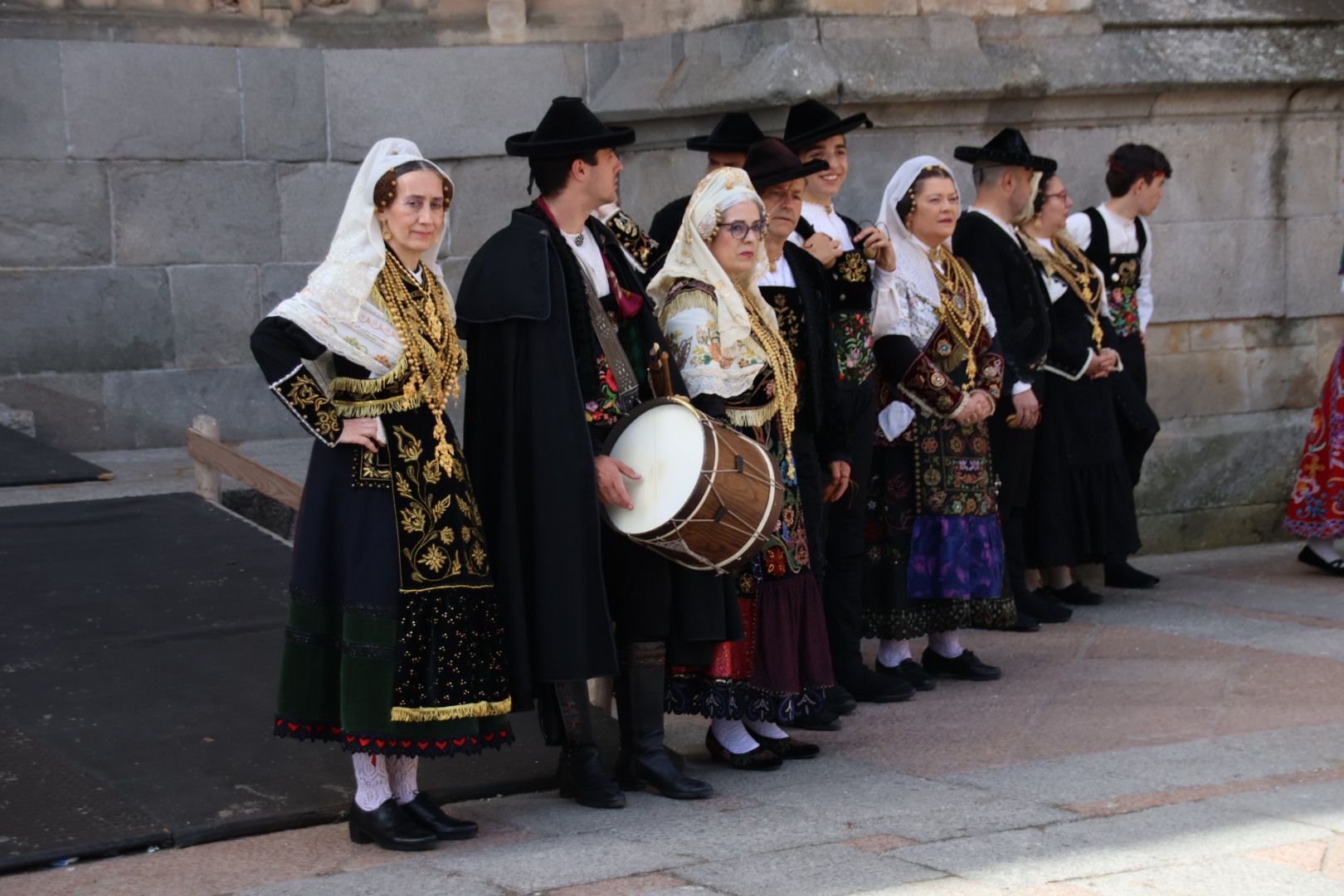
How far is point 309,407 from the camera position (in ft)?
14.8

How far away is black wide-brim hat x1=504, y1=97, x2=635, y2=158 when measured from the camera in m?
5.05

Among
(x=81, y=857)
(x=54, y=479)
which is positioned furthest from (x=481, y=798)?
(x=54, y=479)

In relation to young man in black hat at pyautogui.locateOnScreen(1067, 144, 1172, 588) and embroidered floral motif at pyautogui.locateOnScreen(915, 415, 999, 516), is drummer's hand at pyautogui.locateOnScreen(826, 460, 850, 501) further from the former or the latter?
young man in black hat at pyautogui.locateOnScreen(1067, 144, 1172, 588)

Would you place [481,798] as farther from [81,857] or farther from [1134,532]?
[1134,532]

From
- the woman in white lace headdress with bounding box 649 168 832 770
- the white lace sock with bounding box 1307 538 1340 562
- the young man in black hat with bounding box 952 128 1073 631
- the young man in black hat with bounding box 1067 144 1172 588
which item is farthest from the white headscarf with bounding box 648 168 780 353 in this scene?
the white lace sock with bounding box 1307 538 1340 562

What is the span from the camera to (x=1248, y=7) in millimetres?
9328

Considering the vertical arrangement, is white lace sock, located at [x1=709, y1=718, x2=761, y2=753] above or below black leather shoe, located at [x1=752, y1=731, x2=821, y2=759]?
above

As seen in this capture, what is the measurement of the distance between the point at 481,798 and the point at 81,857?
43.5 inches

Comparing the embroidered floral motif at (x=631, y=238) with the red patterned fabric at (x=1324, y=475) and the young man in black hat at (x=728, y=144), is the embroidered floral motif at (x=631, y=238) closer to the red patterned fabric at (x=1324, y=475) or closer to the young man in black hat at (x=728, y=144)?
the young man in black hat at (x=728, y=144)

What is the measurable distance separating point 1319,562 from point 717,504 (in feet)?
16.2

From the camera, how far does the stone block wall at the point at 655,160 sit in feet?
27.9

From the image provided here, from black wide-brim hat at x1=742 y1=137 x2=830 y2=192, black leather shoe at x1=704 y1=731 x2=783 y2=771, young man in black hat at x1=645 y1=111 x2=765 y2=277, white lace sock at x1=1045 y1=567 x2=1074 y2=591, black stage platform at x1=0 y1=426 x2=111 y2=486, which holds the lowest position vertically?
black leather shoe at x1=704 y1=731 x2=783 y2=771

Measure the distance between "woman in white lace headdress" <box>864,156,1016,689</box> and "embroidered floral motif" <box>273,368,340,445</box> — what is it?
2.44 m

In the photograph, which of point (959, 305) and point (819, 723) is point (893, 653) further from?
point (959, 305)
